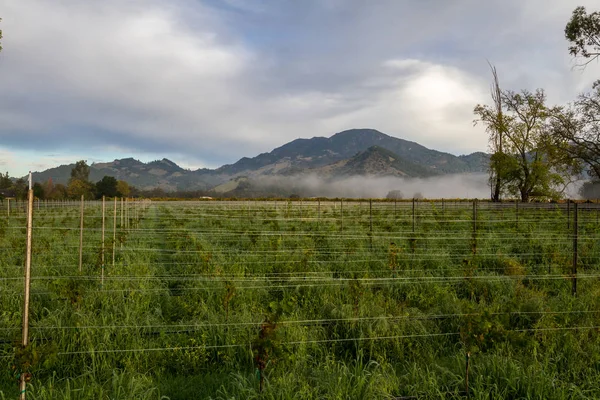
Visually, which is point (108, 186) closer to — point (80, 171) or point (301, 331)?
point (80, 171)

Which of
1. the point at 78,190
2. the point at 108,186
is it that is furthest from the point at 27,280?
the point at 78,190

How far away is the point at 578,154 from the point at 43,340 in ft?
56.0

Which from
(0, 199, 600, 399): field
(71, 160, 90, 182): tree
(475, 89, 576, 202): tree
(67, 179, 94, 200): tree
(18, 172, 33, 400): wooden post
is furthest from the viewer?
(71, 160, 90, 182): tree

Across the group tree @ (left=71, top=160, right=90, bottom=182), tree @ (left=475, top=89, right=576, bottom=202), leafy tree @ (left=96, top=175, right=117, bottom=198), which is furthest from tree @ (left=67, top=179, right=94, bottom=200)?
tree @ (left=475, top=89, right=576, bottom=202)

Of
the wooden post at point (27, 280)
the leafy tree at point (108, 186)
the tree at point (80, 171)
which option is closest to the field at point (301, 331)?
the wooden post at point (27, 280)

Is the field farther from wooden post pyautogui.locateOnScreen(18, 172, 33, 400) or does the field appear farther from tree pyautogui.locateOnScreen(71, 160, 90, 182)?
tree pyautogui.locateOnScreen(71, 160, 90, 182)

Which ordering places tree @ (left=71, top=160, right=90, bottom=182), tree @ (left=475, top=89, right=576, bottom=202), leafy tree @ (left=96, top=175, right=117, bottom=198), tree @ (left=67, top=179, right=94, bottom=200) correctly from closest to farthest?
tree @ (left=475, top=89, right=576, bottom=202), leafy tree @ (left=96, top=175, right=117, bottom=198), tree @ (left=67, top=179, right=94, bottom=200), tree @ (left=71, top=160, right=90, bottom=182)

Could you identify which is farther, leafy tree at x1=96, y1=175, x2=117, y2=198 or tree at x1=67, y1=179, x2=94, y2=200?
tree at x1=67, y1=179, x2=94, y2=200

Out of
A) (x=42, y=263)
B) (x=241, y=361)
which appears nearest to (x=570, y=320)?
(x=241, y=361)

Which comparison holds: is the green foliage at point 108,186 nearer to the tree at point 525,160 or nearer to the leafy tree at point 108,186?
the leafy tree at point 108,186

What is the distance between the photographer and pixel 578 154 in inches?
547

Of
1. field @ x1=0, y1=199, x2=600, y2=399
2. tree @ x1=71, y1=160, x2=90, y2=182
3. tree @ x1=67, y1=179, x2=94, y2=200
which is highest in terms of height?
tree @ x1=71, y1=160, x2=90, y2=182

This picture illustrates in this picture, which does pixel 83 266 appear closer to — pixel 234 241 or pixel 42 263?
pixel 42 263

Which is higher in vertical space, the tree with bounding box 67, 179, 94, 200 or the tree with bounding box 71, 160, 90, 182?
the tree with bounding box 71, 160, 90, 182
